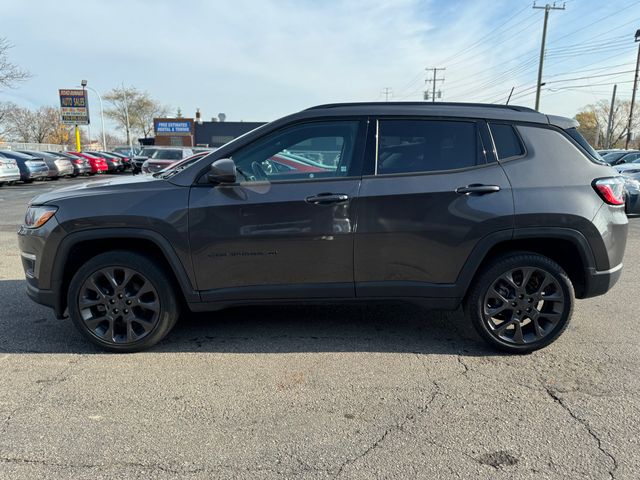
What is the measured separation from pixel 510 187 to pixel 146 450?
294cm

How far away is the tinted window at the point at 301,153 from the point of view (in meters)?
3.29

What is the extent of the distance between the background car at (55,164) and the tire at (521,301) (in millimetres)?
22837

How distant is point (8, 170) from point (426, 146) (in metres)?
19.7

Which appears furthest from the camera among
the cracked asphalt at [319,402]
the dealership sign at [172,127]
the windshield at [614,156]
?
the dealership sign at [172,127]

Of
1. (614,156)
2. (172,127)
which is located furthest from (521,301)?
(172,127)

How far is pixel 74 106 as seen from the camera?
4356 centimetres

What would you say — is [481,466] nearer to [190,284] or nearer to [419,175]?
[419,175]

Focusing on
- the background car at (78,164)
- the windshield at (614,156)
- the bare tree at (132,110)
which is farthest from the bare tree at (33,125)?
the windshield at (614,156)

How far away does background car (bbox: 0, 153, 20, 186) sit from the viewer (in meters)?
17.2

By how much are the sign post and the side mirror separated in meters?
47.4

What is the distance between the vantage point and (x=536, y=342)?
11.1 ft

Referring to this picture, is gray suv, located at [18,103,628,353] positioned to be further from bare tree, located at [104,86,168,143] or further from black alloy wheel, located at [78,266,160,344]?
bare tree, located at [104,86,168,143]

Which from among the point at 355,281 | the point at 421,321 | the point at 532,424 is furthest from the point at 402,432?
the point at 421,321

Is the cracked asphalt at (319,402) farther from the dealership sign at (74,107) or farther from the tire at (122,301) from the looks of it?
the dealership sign at (74,107)
